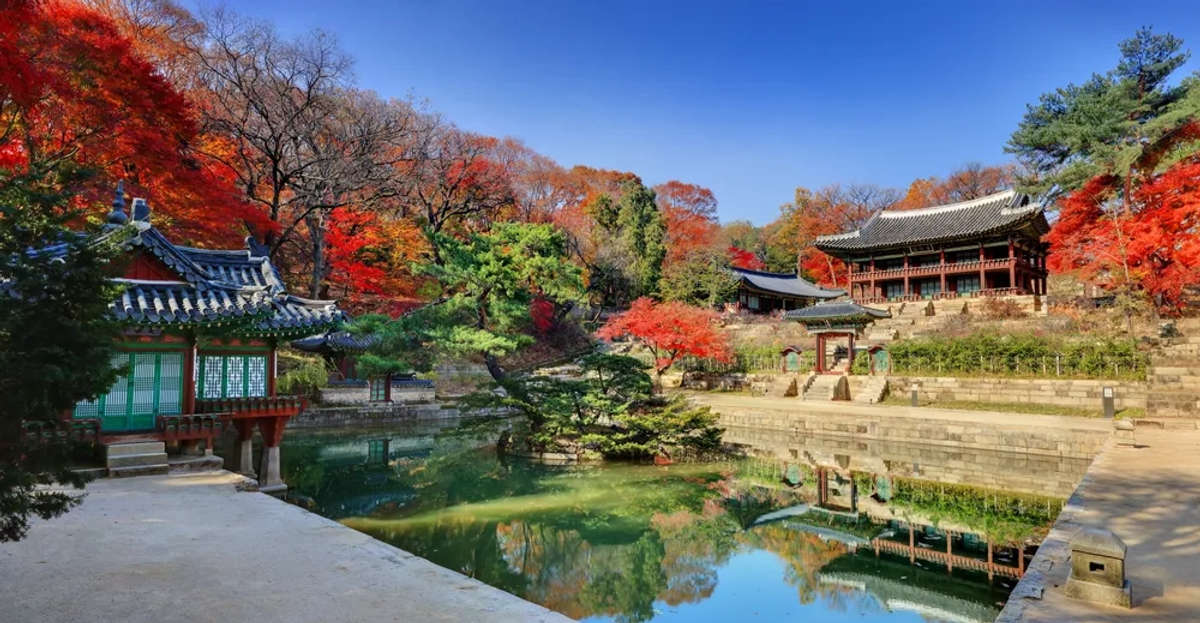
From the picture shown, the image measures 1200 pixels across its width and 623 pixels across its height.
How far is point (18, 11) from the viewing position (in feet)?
34.6

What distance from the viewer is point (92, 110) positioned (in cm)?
1412

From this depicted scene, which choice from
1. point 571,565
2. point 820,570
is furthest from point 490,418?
point 820,570

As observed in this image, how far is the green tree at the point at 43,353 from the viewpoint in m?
3.15

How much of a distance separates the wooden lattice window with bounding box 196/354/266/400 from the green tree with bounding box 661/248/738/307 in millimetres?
26233

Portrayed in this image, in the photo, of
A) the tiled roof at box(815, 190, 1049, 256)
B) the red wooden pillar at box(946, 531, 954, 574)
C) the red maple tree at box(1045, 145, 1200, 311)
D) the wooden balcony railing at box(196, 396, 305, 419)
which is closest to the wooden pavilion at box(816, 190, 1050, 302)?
the tiled roof at box(815, 190, 1049, 256)

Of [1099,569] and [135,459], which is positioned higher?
[135,459]

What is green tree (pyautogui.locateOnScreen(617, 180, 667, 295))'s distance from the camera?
36188 mm

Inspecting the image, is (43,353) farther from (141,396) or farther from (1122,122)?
(1122,122)

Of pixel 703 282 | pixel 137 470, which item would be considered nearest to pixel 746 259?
pixel 703 282

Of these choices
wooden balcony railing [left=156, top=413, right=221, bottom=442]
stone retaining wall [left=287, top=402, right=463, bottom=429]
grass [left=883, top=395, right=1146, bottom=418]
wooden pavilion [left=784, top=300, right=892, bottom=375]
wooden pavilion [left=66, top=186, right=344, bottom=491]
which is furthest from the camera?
wooden pavilion [left=784, top=300, right=892, bottom=375]

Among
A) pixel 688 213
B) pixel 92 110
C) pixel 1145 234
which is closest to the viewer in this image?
pixel 92 110

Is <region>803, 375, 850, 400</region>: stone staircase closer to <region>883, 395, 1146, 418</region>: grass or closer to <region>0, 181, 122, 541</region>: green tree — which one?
<region>883, 395, 1146, 418</region>: grass

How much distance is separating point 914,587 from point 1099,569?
280cm

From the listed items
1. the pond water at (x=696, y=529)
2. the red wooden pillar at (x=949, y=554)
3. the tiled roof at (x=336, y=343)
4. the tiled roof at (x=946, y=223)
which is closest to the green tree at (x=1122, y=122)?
the tiled roof at (x=946, y=223)
